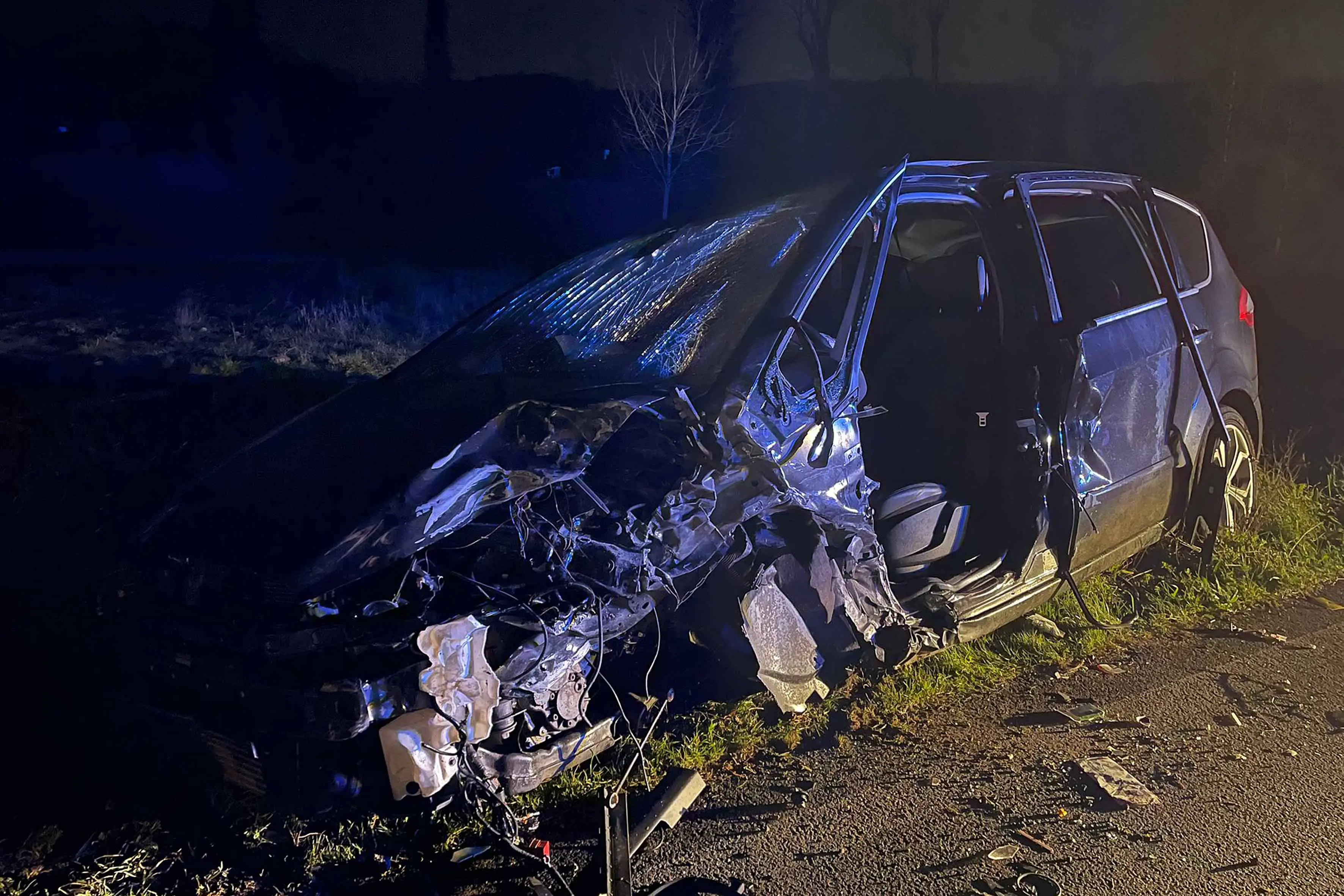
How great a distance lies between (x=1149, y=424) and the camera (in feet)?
12.3

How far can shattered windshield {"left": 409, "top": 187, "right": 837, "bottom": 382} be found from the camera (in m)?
2.89

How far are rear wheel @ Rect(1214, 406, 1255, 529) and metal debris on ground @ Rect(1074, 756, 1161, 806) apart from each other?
196 cm

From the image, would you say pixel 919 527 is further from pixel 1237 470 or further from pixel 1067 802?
pixel 1237 470

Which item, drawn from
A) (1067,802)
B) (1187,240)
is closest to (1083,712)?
(1067,802)

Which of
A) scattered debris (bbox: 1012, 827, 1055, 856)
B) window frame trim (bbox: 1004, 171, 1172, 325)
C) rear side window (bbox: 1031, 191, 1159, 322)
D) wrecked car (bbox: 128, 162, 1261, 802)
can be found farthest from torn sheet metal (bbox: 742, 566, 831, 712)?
rear side window (bbox: 1031, 191, 1159, 322)

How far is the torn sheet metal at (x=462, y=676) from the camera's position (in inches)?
88.0

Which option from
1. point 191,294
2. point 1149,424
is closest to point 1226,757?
point 1149,424

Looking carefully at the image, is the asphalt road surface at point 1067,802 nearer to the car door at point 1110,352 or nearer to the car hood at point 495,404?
the car door at point 1110,352

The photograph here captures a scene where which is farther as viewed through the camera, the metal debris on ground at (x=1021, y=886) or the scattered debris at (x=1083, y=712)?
the scattered debris at (x=1083, y=712)

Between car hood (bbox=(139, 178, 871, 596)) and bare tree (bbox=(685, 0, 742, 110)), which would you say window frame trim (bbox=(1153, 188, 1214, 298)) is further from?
bare tree (bbox=(685, 0, 742, 110))

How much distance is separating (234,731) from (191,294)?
949 cm

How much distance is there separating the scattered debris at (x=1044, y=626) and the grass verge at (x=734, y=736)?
26 millimetres

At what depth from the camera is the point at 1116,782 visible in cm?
275

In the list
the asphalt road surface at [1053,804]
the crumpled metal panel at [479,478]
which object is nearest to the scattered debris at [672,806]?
the asphalt road surface at [1053,804]
